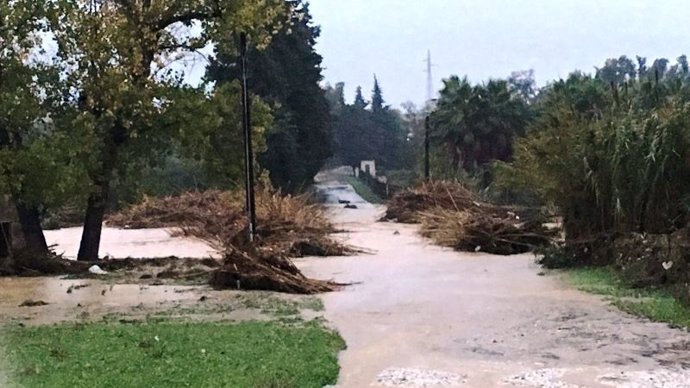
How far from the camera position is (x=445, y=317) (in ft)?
35.6

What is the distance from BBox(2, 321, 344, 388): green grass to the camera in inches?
269

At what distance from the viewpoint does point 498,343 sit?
8.90 meters

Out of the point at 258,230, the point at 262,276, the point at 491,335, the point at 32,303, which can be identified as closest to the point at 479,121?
the point at 258,230

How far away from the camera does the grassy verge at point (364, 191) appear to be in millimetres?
52312

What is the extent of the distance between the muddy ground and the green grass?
377 millimetres

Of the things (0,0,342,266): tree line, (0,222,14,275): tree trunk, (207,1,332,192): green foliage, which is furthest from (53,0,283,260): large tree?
(207,1,332,192): green foliage

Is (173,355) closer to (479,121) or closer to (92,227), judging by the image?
(92,227)

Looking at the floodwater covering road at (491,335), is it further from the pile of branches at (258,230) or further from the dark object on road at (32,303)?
the dark object on road at (32,303)

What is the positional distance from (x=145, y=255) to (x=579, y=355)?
50.5 feet

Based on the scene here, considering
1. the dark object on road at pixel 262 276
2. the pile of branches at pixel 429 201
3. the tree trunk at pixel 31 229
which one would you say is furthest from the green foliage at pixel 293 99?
the dark object on road at pixel 262 276

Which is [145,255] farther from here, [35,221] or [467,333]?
[467,333]

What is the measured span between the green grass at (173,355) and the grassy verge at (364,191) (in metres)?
40.0

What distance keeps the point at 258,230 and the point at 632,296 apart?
37.6 feet

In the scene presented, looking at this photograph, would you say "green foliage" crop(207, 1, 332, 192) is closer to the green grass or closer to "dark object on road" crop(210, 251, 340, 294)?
"dark object on road" crop(210, 251, 340, 294)
